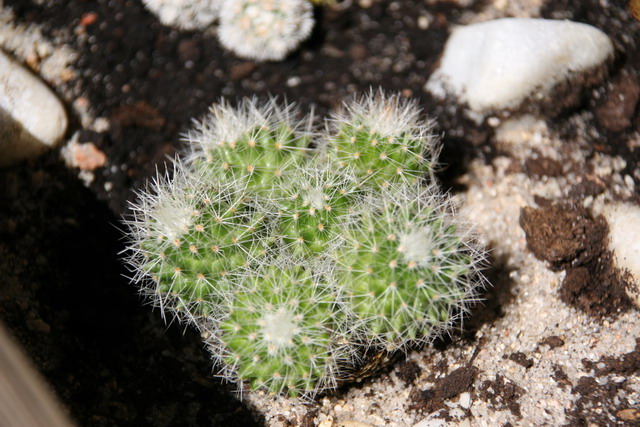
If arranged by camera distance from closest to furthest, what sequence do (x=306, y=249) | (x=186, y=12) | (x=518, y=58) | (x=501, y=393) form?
1. (x=306, y=249)
2. (x=501, y=393)
3. (x=518, y=58)
4. (x=186, y=12)

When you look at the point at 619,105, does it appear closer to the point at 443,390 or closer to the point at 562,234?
the point at 562,234

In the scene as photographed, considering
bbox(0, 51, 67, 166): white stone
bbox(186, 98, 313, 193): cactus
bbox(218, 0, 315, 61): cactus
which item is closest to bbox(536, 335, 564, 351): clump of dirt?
bbox(186, 98, 313, 193): cactus

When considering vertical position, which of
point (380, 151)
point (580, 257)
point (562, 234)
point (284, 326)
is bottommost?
point (580, 257)

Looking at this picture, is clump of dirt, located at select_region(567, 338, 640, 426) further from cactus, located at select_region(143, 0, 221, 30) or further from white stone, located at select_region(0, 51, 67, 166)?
white stone, located at select_region(0, 51, 67, 166)

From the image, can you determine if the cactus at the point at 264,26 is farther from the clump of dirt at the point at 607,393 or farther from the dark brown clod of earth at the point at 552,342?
the clump of dirt at the point at 607,393

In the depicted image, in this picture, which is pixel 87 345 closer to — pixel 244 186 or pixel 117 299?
pixel 117 299

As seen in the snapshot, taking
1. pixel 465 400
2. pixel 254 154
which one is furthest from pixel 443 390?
pixel 254 154

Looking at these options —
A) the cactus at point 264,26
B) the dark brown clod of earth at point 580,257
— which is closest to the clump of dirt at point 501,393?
the dark brown clod of earth at point 580,257
